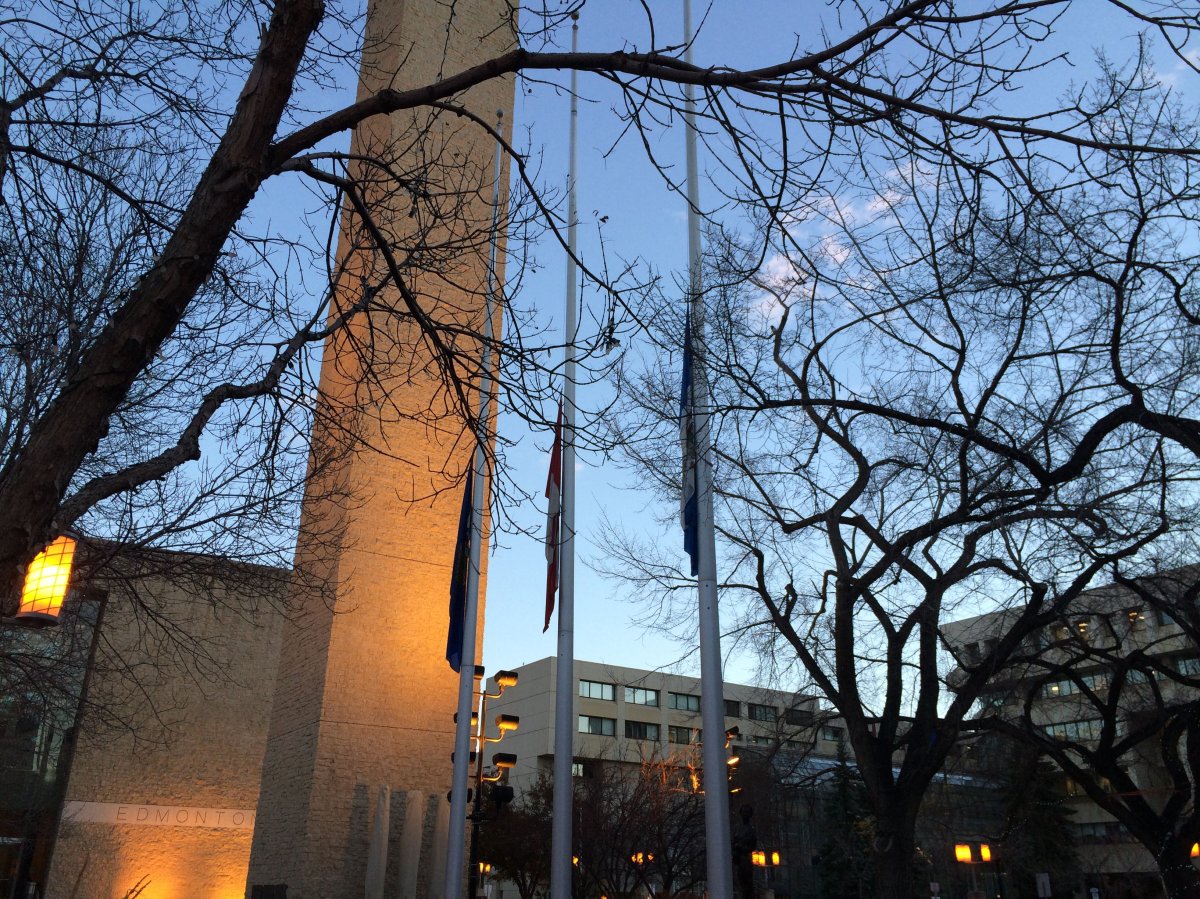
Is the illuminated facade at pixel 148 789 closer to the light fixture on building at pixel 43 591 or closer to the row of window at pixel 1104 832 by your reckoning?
the light fixture on building at pixel 43 591

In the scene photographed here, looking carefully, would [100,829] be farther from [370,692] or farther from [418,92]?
[418,92]

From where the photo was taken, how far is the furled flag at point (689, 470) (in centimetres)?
1191

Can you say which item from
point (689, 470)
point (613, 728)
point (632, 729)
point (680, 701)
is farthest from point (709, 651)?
point (680, 701)

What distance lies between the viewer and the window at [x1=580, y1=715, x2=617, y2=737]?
2346 inches

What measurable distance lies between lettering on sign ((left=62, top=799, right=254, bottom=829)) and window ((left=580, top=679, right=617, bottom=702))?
33.3 m

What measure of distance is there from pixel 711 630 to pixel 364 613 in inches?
438

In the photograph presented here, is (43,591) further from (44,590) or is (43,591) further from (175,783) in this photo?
(175,783)

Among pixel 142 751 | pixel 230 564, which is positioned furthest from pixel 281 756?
pixel 230 564

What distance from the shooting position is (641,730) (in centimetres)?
6125

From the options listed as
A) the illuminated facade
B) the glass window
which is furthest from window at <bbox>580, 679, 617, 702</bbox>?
the illuminated facade

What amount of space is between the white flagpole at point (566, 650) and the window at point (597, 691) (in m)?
46.2

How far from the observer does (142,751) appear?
27.3 metres

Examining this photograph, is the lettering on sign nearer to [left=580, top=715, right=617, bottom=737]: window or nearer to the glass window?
[left=580, top=715, right=617, bottom=737]: window

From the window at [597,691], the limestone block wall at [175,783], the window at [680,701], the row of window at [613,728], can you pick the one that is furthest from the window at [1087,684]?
the window at [597,691]
